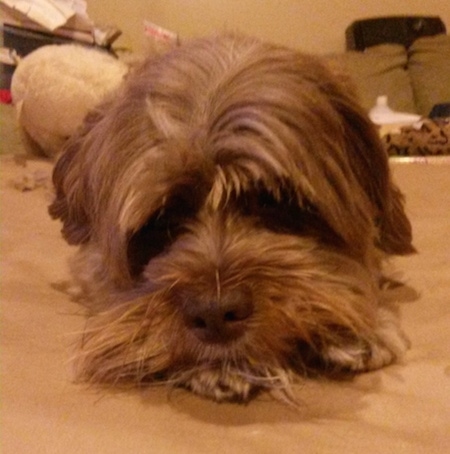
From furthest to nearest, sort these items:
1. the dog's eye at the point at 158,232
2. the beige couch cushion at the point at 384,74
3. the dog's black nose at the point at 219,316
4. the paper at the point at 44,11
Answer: the beige couch cushion at the point at 384,74, the paper at the point at 44,11, the dog's eye at the point at 158,232, the dog's black nose at the point at 219,316

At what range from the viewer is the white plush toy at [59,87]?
262 cm

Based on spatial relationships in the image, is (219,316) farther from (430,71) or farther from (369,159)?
(430,71)

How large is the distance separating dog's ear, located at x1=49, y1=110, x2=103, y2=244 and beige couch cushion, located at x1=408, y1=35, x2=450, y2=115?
10.6 ft

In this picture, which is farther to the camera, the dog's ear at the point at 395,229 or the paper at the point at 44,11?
the paper at the point at 44,11

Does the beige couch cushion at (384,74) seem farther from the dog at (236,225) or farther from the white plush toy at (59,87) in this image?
the dog at (236,225)

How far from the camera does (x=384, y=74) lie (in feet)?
14.9

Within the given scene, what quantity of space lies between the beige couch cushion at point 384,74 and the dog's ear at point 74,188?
3.03 metres

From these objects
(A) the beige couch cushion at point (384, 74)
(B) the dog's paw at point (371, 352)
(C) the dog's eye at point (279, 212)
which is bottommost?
(A) the beige couch cushion at point (384, 74)

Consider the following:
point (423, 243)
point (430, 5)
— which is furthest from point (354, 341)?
point (430, 5)

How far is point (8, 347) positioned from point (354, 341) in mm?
612

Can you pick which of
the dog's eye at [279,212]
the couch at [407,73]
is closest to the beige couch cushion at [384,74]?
the couch at [407,73]

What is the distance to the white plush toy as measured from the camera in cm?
262

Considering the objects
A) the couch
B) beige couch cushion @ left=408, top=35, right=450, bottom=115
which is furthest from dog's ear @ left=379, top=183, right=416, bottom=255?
beige couch cushion @ left=408, top=35, right=450, bottom=115

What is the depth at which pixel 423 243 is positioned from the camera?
1900 millimetres
